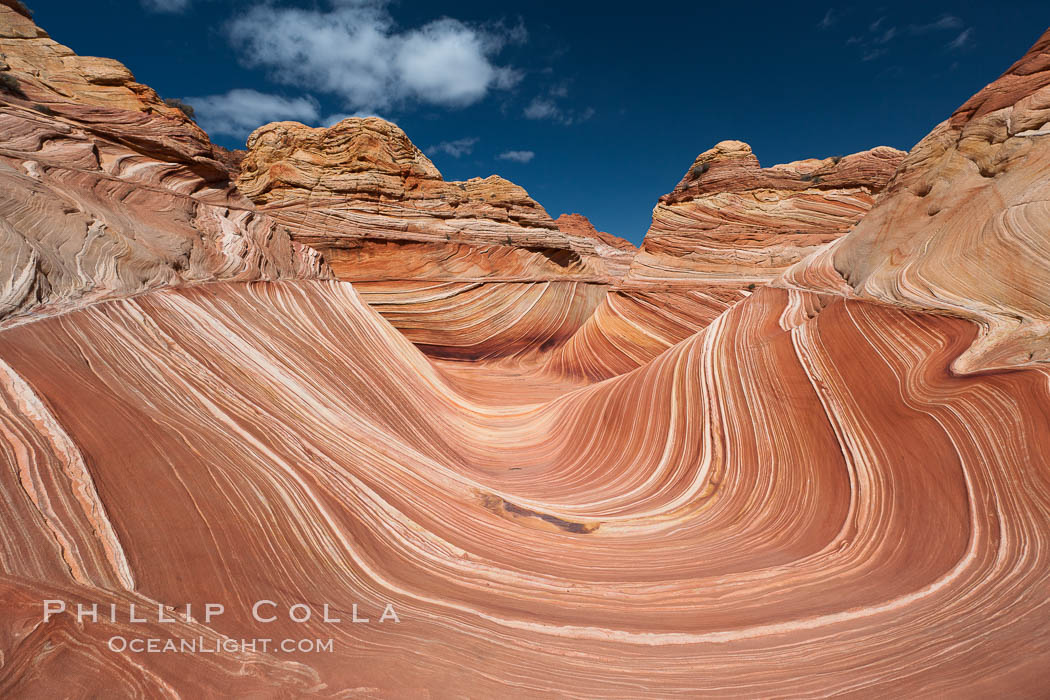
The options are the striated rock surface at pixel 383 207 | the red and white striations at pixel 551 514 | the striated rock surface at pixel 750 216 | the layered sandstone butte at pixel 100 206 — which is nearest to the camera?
the red and white striations at pixel 551 514

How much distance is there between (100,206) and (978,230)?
570 cm

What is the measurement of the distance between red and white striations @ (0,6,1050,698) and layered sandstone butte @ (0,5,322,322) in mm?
173

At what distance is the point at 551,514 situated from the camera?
2.44 m

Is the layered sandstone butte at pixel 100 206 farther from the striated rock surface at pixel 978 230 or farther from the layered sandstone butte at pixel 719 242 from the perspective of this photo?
the layered sandstone butte at pixel 719 242

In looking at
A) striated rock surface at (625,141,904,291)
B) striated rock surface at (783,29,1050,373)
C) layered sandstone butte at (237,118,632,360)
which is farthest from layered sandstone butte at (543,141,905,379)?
striated rock surface at (783,29,1050,373)

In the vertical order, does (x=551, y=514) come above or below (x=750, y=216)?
below

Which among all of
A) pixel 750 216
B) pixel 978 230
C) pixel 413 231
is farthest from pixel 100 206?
pixel 750 216

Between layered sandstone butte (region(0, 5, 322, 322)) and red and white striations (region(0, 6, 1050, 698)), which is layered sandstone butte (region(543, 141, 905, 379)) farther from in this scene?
layered sandstone butte (region(0, 5, 322, 322))

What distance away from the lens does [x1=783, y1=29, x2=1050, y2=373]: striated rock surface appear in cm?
218

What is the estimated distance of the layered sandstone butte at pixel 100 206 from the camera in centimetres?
210

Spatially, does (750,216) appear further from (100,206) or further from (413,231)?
(100,206)

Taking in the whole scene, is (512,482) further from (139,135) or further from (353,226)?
(353,226)

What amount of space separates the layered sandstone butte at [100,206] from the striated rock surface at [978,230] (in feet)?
14.1

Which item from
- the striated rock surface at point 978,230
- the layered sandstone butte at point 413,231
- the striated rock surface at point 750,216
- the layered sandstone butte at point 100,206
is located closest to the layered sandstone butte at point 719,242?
the striated rock surface at point 750,216
